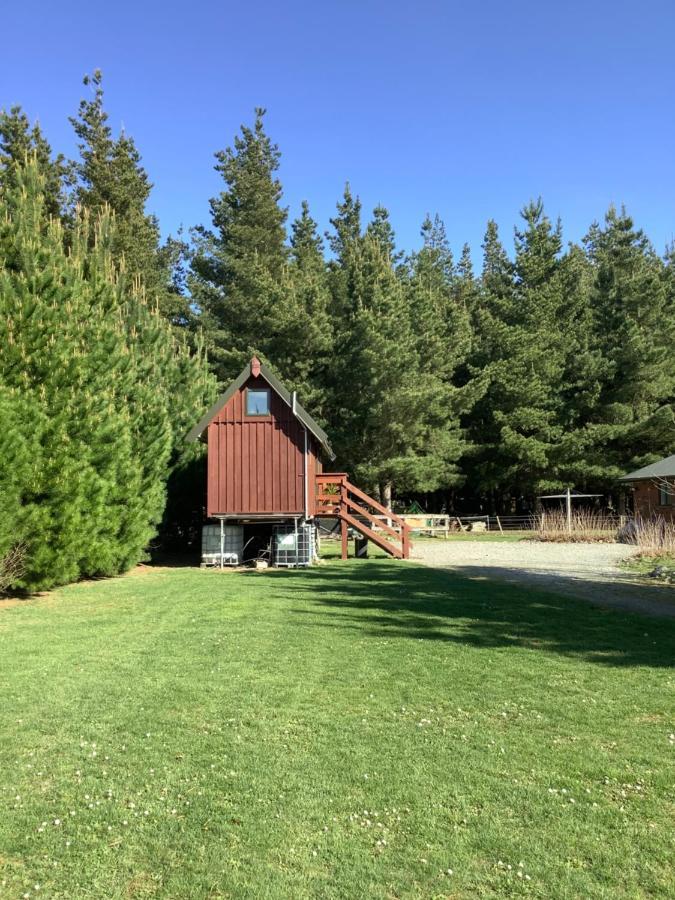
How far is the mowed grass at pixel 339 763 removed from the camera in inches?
121

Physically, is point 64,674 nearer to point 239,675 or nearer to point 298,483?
point 239,675

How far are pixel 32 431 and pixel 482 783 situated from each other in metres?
10.8

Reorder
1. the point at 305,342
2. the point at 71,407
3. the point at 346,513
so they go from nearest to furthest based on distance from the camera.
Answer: the point at 71,407 → the point at 346,513 → the point at 305,342

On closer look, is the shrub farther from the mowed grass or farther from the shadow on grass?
the mowed grass

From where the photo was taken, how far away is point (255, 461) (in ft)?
61.1

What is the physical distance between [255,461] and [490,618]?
1046cm

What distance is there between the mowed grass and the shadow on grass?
82 millimetres

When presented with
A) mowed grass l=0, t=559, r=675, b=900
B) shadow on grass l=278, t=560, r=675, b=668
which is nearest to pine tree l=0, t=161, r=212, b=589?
mowed grass l=0, t=559, r=675, b=900

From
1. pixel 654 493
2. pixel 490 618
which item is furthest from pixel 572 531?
pixel 490 618

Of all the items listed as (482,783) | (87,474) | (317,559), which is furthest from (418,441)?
(482,783)

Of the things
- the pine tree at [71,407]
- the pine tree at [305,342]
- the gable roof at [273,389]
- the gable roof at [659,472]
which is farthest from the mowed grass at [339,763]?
the pine tree at [305,342]

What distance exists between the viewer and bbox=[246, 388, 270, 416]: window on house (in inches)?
737

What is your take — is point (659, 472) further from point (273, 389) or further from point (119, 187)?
point (119, 187)

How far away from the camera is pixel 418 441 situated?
1378 inches
